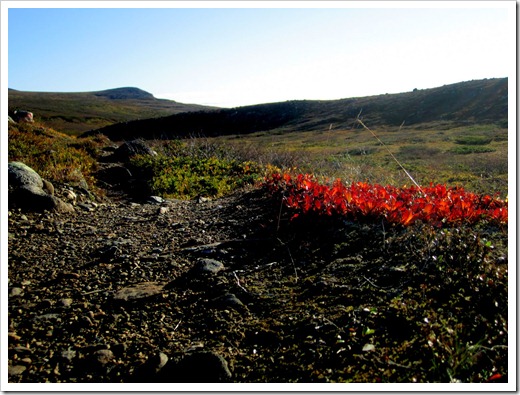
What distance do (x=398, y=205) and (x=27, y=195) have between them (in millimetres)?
5004

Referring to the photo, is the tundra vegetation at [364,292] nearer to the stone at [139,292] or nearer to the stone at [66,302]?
the stone at [139,292]

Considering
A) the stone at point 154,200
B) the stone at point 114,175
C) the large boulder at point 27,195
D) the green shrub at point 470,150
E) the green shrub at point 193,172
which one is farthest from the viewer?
the green shrub at point 470,150

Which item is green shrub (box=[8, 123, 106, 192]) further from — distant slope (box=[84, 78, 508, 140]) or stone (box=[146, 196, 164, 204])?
distant slope (box=[84, 78, 508, 140])

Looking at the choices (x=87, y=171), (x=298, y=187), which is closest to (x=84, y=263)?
(x=298, y=187)

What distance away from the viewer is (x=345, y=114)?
6284 centimetres

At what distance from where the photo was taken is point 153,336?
9.62ft

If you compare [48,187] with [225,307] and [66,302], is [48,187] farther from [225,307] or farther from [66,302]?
[225,307]

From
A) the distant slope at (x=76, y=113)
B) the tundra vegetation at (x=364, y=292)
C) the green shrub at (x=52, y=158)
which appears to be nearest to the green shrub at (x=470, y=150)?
the green shrub at (x=52, y=158)

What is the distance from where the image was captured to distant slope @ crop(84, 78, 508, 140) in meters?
50.7

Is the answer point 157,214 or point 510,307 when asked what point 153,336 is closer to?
point 510,307

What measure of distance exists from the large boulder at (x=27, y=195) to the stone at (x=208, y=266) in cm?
304

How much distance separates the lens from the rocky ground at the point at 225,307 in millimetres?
2498

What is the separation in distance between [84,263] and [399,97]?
6978cm

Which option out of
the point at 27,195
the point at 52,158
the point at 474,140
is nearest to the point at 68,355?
the point at 27,195
